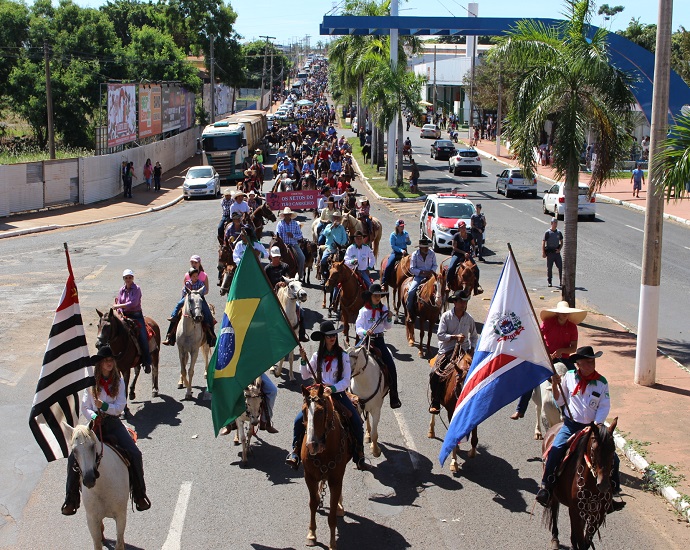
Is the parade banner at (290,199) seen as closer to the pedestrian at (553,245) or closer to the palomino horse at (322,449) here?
the pedestrian at (553,245)

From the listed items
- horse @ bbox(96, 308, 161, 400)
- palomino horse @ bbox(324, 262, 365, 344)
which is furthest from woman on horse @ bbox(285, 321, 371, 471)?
palomino horse @ bbox(324, 262, 365, 344)

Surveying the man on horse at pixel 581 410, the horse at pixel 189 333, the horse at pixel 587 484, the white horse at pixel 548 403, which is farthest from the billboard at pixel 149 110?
the horse at pixel 587 484

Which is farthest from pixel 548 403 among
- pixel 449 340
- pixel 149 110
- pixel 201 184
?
pixel 149 110

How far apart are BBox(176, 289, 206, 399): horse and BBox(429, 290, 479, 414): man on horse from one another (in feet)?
13.9

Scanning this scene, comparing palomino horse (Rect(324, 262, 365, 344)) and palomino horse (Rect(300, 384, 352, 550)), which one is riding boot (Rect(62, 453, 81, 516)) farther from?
palomino horse (Rect(324, 262, 365, 344))

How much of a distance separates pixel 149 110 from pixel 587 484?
52.3 metres

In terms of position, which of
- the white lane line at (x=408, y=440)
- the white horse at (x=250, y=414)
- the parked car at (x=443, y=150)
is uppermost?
the parked car at (x=443, y=150)

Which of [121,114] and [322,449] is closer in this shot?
[322,449]

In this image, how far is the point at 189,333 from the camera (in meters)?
14.9

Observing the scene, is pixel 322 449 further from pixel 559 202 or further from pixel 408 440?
pixel 559 202

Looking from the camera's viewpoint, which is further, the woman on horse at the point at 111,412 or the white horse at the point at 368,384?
the white horse at the point at 368,384

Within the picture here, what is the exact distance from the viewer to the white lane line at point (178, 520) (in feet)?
32.0

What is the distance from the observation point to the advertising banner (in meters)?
27.8

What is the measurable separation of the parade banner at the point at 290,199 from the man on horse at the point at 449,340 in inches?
590
